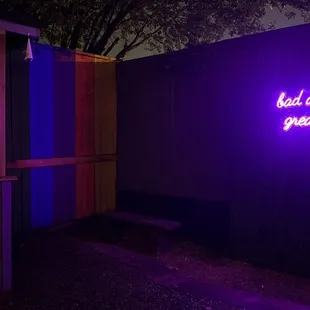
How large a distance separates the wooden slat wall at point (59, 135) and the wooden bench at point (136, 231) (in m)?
0.57

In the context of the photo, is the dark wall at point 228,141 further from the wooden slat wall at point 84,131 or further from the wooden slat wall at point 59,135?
the wooden slat wall at point 84,131

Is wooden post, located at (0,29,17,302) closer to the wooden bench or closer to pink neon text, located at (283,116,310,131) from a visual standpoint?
the wooden bench

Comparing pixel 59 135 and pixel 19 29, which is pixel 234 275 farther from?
pixel 19 29

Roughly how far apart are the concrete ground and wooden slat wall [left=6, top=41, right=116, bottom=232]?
151cm

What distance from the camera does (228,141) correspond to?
733 centimetres

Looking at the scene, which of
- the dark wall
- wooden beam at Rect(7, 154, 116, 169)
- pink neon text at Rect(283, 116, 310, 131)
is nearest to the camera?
pink neon text at Rect(283, 116, 310, 131)

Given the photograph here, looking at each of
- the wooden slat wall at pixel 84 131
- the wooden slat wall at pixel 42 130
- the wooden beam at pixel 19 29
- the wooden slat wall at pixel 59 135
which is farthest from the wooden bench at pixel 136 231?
the wooden beam at pixel 19 29

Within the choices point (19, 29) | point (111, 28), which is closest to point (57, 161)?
point (19, 29)

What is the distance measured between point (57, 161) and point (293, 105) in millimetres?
4404

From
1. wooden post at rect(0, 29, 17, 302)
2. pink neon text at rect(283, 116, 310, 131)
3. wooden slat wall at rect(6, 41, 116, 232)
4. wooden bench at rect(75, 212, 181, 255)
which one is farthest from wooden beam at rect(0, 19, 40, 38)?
wooden bench at rect(75, 212, 181, 255)

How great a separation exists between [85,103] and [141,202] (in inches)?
91.1

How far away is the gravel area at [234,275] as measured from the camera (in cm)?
608

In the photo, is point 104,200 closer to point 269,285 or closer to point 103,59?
point 103,59

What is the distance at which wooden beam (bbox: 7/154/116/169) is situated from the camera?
7.64m
